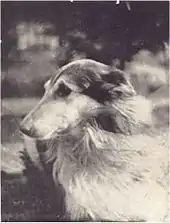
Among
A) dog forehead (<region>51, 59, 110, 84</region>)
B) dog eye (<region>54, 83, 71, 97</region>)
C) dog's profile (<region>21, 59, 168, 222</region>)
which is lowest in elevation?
dog's profile (<region>21, 59, 168, 222</region>)

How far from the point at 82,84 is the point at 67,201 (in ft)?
0.87

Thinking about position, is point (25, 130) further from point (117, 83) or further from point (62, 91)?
point (117, 83)

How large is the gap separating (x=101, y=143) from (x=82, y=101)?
103 millimetres

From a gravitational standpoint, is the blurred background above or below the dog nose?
above

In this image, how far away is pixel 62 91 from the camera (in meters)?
0.83

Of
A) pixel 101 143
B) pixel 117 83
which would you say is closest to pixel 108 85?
pixel 117 83

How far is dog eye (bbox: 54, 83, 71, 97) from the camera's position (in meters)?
0.83

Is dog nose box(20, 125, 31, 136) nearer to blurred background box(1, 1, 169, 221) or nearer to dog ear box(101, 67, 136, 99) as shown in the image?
blurred background box(1, 1, 169, 221)

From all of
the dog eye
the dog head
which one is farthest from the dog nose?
the dog eye

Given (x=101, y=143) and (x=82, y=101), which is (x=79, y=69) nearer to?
(x=82, y=101)

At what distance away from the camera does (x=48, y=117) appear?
832 millimetres

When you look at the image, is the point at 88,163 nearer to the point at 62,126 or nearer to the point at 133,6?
the point at 62,126

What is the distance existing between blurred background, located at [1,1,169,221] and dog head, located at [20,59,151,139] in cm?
2

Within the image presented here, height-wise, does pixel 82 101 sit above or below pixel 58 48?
below
